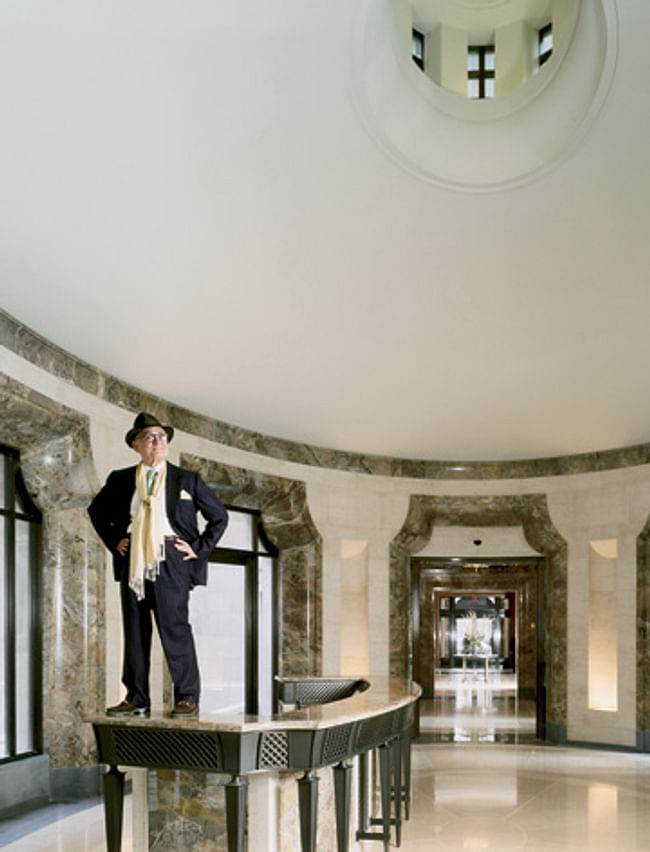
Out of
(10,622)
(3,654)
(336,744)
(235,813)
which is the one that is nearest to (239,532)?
(10,622)

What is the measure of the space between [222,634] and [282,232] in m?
6.54

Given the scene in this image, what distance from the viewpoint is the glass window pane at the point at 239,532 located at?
468 inches

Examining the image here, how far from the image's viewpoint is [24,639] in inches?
325

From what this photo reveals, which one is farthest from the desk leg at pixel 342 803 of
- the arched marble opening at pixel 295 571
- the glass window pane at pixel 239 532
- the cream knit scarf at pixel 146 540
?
the arched marble opening at pixel 295 571

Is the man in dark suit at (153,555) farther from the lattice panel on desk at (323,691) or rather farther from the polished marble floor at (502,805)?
the lattice panel on desk at (323,691)

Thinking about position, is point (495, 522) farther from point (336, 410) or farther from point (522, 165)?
point (522, 165)

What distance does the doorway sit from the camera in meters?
13.7

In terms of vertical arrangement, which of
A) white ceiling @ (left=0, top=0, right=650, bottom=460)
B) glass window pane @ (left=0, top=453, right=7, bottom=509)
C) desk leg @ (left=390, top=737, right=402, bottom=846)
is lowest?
desk leg @ (left=390, top=737, right=402, bottom=846)

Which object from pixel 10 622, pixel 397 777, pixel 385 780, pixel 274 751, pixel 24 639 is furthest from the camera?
pixel 24 639

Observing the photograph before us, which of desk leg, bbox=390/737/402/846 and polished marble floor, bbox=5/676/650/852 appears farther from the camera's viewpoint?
polished marble floor, bbox=5/676/650/852

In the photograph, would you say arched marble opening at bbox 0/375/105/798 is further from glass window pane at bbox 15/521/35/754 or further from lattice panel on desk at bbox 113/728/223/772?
lattice panel on desk at bbox 113/728/223/772

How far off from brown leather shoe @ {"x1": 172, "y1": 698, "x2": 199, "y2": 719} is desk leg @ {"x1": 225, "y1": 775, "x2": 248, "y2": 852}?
361mm

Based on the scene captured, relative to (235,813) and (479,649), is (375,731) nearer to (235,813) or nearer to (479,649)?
(235,813)

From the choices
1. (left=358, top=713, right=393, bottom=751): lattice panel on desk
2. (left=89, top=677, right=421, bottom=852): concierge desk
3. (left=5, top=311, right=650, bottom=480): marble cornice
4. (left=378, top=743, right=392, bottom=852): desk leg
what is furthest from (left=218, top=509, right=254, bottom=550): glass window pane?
(left=89, top=677, right=421, bottom=852): concierge desk
